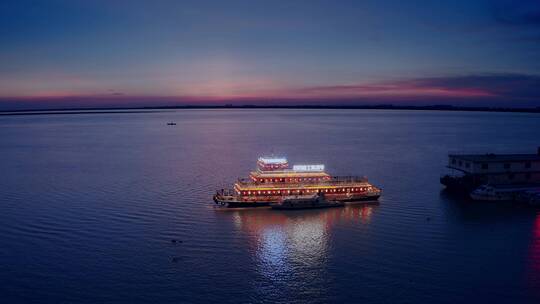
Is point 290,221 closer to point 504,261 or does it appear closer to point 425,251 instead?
point 425,251

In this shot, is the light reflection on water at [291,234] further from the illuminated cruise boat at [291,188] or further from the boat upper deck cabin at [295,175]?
the boat upper deck cabin at [295,175]

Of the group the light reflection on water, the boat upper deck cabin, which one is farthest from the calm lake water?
the boat upper deck cabin

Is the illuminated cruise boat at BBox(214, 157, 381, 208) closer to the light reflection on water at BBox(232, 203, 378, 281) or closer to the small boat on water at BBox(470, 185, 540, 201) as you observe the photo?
the light reflection on water at BBox(232, 203, 378, 281)

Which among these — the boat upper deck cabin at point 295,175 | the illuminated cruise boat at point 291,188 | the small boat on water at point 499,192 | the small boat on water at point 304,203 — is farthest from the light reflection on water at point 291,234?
the small boat on water at point 499,192

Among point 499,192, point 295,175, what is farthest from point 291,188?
point 499,192

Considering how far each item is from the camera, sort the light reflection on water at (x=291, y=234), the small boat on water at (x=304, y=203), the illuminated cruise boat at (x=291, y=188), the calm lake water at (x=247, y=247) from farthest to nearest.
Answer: the illuminated cruise boat at (x=291, y=188) < the small boat on water at (x=304, y=203) < the light reflection on water at (x=291, y=234) < the calm lake water at (x=247, y=247)

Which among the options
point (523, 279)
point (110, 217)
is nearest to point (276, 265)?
point (523, 279)

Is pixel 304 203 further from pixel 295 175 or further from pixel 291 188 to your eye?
pixel 295 175
